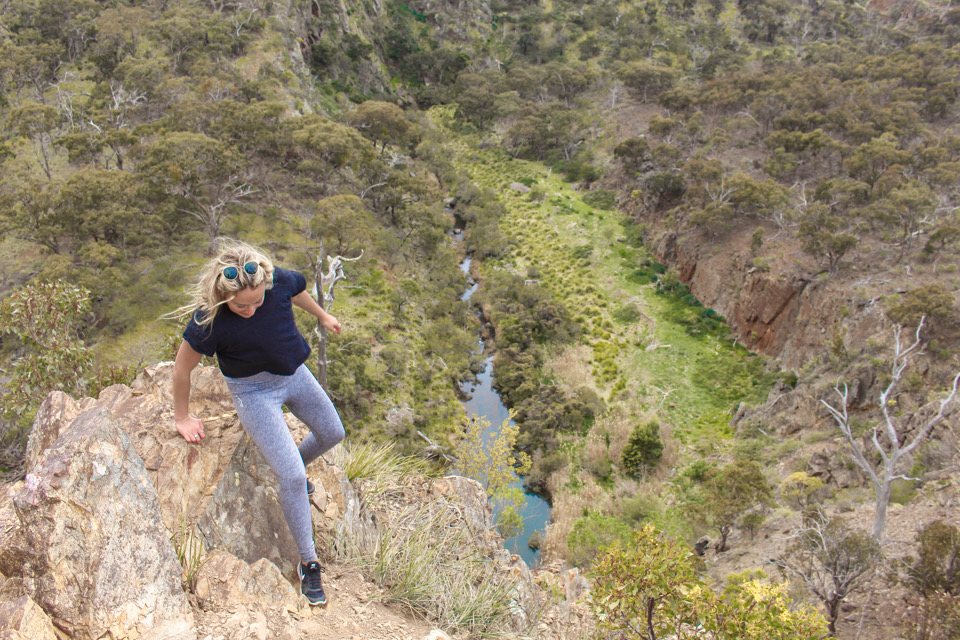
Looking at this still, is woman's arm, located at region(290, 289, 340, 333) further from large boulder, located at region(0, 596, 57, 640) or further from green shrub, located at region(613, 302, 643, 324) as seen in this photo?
green shrub, located at region(613, 302, 643, 324)

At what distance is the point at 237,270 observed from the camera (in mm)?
3748

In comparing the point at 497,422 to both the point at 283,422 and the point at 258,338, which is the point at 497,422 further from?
the point at 258,338

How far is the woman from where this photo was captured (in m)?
3.84

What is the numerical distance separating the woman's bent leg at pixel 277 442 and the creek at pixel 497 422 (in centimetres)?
1150

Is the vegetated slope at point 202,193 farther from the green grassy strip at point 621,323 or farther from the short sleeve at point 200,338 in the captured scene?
the short sleeve at point 200,338

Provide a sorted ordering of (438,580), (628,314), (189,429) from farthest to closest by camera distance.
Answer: (628,314)
(438,580)
(189,429)

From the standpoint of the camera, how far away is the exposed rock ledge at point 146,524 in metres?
3.50

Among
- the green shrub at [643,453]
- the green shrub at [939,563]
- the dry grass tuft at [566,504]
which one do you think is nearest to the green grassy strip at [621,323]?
the green shrub at [643,453]

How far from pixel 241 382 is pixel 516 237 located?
34.1 m

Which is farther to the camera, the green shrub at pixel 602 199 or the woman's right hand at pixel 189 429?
the green shrub at pixel 602 199

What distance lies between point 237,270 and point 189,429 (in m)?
1.66

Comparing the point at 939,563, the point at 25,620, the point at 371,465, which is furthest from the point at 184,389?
the point at 939,563

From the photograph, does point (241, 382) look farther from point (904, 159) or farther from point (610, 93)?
point (610, 93)

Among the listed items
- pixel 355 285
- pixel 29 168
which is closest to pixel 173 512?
pixel 355 285
